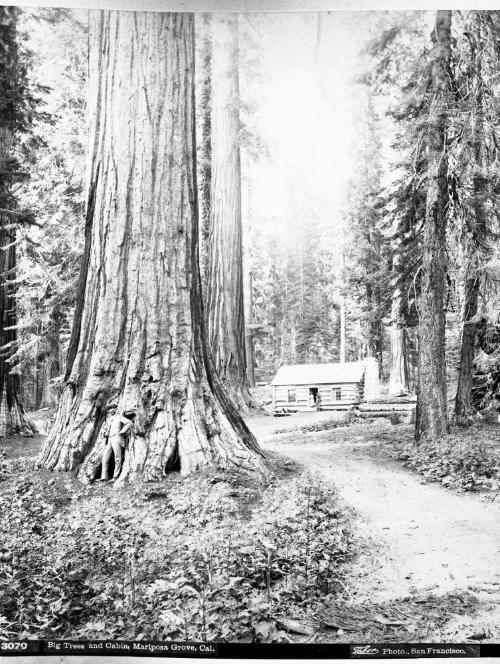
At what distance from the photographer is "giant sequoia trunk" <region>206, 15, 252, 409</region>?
326 centimetres

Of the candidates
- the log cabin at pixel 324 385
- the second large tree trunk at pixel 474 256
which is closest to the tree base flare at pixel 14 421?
the log cabin at pixel 324 385

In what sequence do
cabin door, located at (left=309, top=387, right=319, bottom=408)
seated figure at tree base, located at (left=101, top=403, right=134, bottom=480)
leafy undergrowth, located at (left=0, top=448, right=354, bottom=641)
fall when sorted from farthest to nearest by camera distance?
cabin door, located at (left=309, top=387, right=319, bottom=408) < seated figure at tree base, located at (left=101, top=403, right=134, bottom=480) < leafy undergrowth, located at (left=0, top=448, right=354, bottom=641)

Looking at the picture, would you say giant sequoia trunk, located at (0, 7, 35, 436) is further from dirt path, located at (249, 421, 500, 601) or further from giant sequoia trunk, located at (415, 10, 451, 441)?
giant sequoia trunk, located at (415, 10, 451, 441)

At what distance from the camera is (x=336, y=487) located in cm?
317

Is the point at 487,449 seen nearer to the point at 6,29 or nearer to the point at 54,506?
the point at 54,506

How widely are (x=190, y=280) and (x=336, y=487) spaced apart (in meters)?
1.49

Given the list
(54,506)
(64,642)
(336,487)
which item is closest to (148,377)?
(54,506)

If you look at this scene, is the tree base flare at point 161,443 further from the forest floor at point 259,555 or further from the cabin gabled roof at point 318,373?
the cabin gabled roof at point 318,373

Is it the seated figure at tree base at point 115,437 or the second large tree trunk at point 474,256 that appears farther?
the second large tree trunk at point 474,256

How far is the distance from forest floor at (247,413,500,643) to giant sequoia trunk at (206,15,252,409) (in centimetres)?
40

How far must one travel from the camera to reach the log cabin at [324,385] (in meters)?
3.19

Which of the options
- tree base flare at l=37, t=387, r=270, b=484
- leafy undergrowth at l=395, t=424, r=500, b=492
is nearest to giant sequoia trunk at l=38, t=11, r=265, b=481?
tree base flare at l=37, t=387, r=270, b=484

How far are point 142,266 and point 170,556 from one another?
1645 mm

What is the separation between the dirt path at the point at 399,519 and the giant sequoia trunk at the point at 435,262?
30 cm
